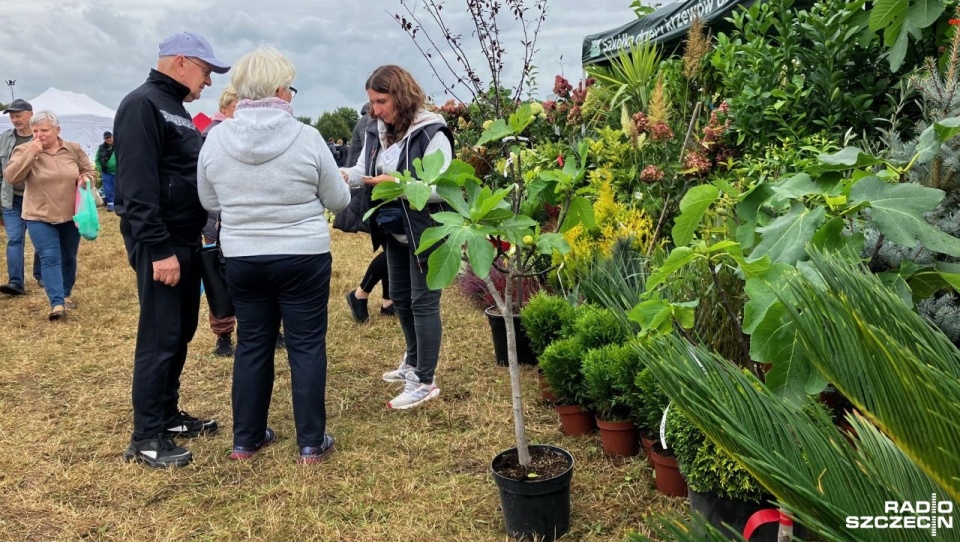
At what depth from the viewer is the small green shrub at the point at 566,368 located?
3232 mm

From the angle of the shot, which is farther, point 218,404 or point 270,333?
point 218,404

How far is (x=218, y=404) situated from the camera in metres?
4.20

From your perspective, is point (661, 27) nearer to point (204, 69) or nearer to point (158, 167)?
point (204, 69)

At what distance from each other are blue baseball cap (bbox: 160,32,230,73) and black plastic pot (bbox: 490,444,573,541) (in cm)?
226

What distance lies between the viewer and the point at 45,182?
6.11m

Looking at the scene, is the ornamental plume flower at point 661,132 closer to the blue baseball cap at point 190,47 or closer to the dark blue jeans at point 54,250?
the blue baseball cap at point 190,47

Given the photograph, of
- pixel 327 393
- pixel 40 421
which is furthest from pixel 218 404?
pixel 40 421

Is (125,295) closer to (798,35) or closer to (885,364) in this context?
(798,35)

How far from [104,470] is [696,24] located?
4024mm

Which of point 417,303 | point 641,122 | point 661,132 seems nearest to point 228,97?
point 417,303

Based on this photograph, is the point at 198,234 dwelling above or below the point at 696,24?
below

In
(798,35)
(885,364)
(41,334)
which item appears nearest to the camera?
(885,364)

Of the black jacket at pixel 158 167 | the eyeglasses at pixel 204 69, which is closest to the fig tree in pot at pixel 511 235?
the black jacket at pixel 158 167

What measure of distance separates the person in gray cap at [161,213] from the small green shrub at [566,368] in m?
1.77
